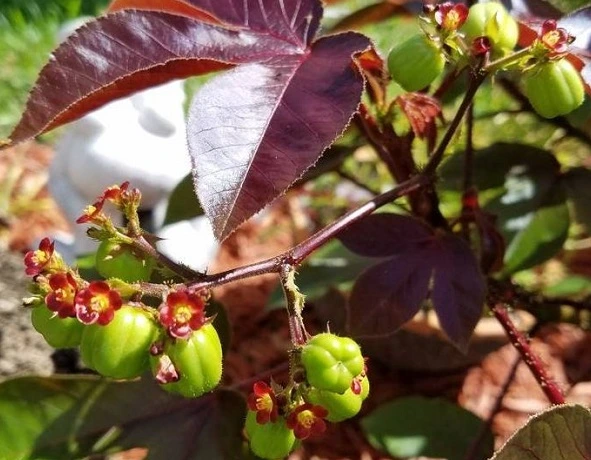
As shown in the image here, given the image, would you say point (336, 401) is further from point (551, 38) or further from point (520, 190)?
point (520, 190)

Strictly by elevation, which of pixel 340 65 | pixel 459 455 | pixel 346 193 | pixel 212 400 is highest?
pixel 340 65

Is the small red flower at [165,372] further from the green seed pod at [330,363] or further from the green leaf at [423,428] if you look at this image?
the green leaf at [423,428]

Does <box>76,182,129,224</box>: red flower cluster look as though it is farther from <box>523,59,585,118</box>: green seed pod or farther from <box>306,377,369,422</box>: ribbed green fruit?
<box>523,59,585,118</box>: green seed pod

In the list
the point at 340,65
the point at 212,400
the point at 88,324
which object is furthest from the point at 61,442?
the point at 340,65

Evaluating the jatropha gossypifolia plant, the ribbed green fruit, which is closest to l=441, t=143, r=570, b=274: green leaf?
the jatropha gossypifolia plant

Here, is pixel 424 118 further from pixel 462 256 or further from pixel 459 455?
pixel 459 455

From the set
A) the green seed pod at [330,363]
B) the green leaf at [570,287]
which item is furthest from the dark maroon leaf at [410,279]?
the green leaf at [570,287]

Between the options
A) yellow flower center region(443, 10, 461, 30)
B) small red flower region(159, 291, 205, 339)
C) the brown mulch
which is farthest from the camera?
the brown mulch
